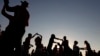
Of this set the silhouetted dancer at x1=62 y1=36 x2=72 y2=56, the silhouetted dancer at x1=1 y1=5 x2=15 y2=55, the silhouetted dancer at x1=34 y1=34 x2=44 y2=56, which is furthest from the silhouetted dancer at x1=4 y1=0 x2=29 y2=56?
the silhouetted dancer at x1=62 y1=36 x2=72 y2=56

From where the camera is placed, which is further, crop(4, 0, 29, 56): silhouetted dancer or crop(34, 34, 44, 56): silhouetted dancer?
crop(34, 34, 44, 56): silhouetted dancer

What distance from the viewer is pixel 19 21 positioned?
6039 millimetres

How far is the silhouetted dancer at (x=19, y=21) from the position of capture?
5914 millimetres

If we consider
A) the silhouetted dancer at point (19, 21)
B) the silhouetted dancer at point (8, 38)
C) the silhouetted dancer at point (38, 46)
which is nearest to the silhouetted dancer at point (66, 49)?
the silhouetted dancer at point (38, 46)

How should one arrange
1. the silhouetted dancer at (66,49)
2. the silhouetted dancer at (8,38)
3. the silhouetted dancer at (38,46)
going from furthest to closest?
the silhouetted dancer at (66,49), the silhouetted dancer at (38,46), the silhouetted dancer at (8,38)

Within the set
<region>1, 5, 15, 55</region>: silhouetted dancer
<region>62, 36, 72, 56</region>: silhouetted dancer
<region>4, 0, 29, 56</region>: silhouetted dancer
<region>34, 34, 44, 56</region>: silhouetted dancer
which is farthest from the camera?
<region>62, 36, 72, 56</region>: silhouetted dancer

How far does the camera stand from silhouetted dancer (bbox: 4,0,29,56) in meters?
5.91

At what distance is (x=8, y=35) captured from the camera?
5750mm

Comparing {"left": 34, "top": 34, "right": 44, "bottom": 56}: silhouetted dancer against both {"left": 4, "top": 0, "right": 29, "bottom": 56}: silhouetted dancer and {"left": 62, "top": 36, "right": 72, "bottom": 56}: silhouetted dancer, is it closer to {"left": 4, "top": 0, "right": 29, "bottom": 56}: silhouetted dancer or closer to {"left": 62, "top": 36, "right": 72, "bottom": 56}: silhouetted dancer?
{"left": 62, "top": 36, "right": 72, "bottom": 56}: silhouetted dancer

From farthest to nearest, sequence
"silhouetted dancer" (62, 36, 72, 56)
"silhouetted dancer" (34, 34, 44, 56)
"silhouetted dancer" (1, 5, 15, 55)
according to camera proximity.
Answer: "silhouetted dancer" (62, 36, 72, 56), "silhouetted dancer" (34, 34, 44, 56), "silhouetted dancer" (1, 5, 15, 55)

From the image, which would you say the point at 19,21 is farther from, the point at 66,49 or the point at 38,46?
the point at 66,49

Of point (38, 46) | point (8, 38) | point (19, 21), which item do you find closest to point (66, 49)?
point (38, 46)

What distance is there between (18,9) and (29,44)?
6409 mm

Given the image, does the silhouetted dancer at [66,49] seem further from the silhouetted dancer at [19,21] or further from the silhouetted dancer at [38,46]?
the silhouetted dancer at [19,21]
